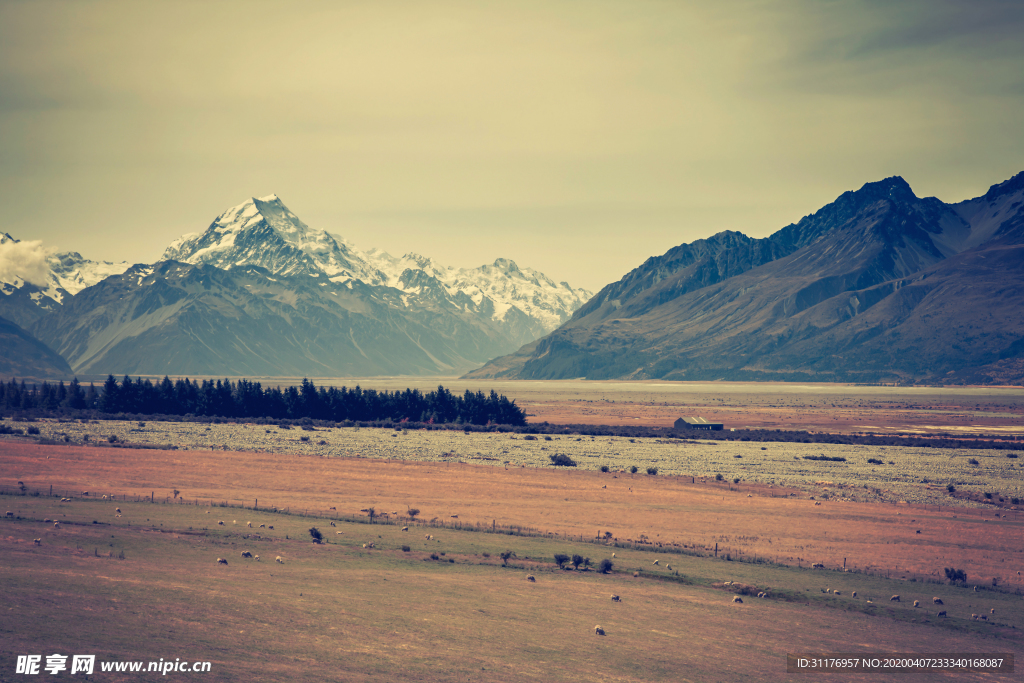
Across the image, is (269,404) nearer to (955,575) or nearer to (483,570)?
(483,570)

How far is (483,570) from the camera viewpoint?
1257 inches

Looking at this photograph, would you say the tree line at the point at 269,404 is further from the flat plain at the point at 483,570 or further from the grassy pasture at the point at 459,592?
the grassy pasture at the point at 459,592

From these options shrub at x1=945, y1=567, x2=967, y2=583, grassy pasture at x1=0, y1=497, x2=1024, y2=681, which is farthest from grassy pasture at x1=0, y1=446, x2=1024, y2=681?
shrub at x1=945, y1=567, x2=967, y2=583

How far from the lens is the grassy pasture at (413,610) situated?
66.1ft

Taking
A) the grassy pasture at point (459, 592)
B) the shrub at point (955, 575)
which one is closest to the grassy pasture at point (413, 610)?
the grassy pasture at point (459, 592)

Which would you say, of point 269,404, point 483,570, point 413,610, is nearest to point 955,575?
point 483,570

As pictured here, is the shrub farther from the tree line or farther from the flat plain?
the tree line

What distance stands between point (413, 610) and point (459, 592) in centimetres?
311

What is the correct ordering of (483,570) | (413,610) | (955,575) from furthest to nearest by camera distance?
1. (955,575)
2. (483,570)
3. (413,610)

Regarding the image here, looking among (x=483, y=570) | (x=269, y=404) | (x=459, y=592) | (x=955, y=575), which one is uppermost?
(x=269, y=404)

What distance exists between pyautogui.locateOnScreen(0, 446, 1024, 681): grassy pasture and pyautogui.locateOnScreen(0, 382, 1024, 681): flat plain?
0.40ft

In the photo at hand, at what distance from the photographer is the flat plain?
829 inches

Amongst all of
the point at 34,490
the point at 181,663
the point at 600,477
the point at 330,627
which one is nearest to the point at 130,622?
the point at 181,663

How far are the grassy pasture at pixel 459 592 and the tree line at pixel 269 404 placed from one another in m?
77.0
